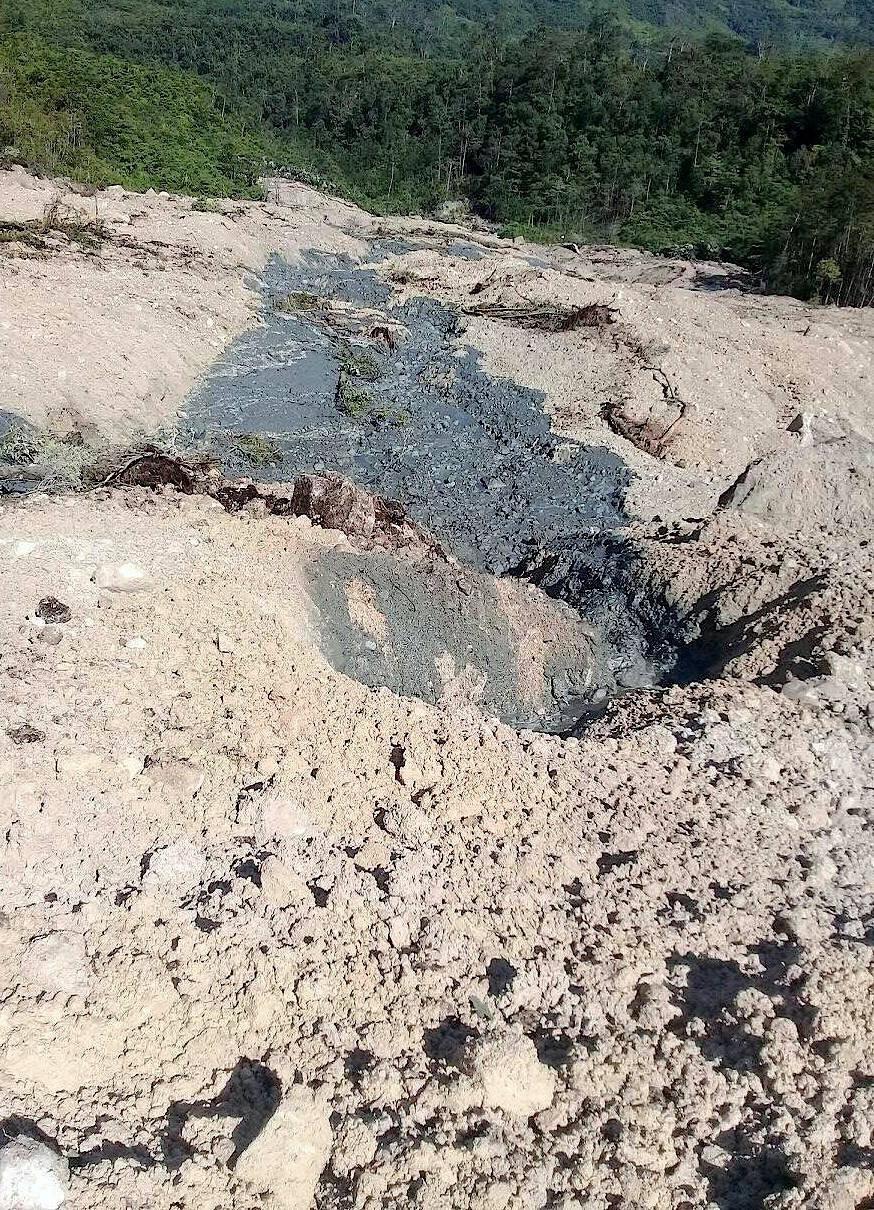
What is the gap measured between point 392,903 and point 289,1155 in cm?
124

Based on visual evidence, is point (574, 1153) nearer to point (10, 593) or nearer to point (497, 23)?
point (10, 593)

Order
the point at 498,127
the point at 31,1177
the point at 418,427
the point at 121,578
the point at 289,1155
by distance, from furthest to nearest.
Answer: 1. the point at 498,127
2. the point at 418,427
3. the point at 121,578
4. the point at 289,1155
5. the point at 31,1177

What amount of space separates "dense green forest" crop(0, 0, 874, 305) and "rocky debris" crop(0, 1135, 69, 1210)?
2279cm

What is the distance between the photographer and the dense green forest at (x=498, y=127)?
77.8 ft

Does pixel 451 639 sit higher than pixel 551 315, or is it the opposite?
pixel 551 315

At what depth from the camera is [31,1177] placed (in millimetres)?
2510

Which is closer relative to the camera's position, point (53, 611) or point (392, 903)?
point (392, 903)

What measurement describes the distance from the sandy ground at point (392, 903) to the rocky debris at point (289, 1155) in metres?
0.01

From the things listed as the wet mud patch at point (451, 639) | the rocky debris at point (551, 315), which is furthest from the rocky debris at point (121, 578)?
the rocky debris at point (551, 315)

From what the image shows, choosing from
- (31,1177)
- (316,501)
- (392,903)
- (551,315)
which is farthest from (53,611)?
(551,315)

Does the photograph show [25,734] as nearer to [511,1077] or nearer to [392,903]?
[392,903]

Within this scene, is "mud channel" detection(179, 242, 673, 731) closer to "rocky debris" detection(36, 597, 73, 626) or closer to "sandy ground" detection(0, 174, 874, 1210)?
"sandy ground" detection(0, 174, 874, 1210)

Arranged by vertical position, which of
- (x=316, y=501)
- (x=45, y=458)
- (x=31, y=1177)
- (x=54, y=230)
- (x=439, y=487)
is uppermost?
(x=31, y=1177)

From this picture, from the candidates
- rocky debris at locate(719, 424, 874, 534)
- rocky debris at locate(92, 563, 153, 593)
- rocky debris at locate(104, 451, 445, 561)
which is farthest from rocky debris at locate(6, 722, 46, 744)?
rocky debris at locate(719, 424, 874, 534)
